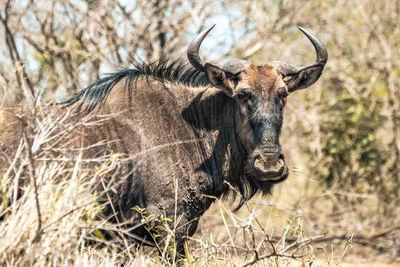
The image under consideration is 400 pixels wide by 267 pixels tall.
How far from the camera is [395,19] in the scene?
32.0 ft

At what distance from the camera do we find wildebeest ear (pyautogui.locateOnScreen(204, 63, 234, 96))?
5023 mm

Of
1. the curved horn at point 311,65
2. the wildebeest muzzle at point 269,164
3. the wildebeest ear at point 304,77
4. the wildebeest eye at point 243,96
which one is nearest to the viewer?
the wildebeest muzzle at point 269,164

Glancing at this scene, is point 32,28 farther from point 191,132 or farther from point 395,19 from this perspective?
point 395,19

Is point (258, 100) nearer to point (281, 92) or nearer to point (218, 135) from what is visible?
point (281, 92)

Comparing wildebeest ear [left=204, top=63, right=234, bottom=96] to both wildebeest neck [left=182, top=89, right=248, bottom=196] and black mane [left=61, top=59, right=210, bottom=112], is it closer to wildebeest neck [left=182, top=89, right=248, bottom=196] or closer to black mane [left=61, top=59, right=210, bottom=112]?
wildebeest neck [left=182, top=89, right=248, bottom=196]

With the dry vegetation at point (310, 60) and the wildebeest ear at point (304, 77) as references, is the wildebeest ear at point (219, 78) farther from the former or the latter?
the dry vegetation at point (310, 60)

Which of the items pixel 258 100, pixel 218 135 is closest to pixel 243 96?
pixel 258 100

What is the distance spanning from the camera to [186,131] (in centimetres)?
505

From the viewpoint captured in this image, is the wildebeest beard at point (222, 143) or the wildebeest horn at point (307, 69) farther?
the wildebeest horn at point (307, 69)

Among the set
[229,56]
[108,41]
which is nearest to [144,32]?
[108,41]

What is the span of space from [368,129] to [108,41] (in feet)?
15.9

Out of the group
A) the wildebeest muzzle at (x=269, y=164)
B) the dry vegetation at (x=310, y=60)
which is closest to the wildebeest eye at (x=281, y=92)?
the wildebeest muzzle at (x=269, y=164)

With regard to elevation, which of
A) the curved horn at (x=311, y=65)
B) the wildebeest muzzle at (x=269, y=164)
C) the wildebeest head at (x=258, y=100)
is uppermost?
the curved horn at (x=311, y=65)

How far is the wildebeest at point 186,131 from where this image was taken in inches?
185
